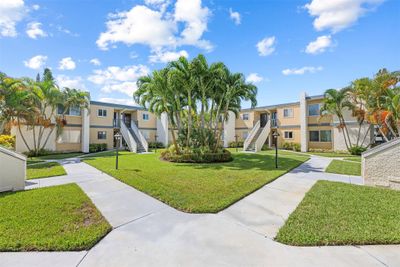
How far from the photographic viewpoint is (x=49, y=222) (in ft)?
14.9

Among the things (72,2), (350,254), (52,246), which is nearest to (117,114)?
(72,2)

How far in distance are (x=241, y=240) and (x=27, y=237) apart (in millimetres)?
4342

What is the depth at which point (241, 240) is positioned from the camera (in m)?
3.84

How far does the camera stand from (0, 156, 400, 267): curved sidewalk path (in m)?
3.18

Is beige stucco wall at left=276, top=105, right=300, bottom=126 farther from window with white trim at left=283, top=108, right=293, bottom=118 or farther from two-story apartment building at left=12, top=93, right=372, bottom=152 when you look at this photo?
window with white trim at left=283, top=108, right=293, bottom=118

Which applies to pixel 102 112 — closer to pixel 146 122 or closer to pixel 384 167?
pixel 146 122

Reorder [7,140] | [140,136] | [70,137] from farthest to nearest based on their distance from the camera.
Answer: [140,136]
[70,137]
[7,140]

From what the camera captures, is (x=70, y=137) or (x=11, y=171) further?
(x=70, y=137)

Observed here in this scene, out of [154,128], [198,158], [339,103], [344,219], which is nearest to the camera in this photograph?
[344,219]

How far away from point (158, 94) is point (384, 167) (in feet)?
44.5

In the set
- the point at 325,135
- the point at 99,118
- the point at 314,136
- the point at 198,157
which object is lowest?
the point at 198,157

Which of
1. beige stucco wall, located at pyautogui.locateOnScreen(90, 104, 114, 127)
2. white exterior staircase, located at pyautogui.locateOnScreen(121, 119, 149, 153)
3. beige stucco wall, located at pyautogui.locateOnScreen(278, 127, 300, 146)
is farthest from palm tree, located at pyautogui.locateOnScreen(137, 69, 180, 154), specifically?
beige stucco wall, located at pyautogui.locateOnScreen(278, 127, 300, 146)

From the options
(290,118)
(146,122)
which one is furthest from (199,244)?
(146,122)

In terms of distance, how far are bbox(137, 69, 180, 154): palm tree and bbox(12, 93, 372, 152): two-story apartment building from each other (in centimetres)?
802
